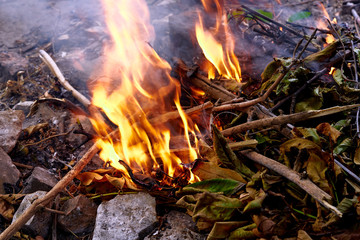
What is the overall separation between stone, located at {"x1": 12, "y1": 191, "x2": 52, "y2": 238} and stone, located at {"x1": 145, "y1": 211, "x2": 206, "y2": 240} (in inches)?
28.2

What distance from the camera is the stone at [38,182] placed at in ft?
7.43

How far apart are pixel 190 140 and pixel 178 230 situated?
A: 820 millimetres

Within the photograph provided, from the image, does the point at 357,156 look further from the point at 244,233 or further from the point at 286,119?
the point at 244,233

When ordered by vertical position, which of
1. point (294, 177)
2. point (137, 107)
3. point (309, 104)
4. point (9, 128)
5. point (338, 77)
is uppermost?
point (338, 77)

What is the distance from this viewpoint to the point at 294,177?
1.74 metres

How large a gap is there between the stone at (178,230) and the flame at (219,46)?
1545 mm

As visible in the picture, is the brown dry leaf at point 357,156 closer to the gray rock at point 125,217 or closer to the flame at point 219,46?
the gray rock at point 125,217

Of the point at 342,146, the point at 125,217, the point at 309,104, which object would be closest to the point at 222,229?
the point at 125,217

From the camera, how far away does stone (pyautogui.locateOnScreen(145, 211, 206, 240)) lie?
1.81 metres

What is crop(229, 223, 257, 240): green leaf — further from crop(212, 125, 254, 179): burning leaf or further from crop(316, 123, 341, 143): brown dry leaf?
crop(316, 123, 341, 143): brown dry leaf

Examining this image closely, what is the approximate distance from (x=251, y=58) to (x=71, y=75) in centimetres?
211

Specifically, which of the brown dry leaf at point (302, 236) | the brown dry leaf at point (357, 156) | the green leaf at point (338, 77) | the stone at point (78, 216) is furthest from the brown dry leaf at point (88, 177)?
the green leaf at point (338, 77)

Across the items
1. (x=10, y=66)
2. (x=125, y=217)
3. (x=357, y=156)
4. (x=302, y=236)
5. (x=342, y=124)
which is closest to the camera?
(x=302, y=236)

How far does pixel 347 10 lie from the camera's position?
5.02 m
